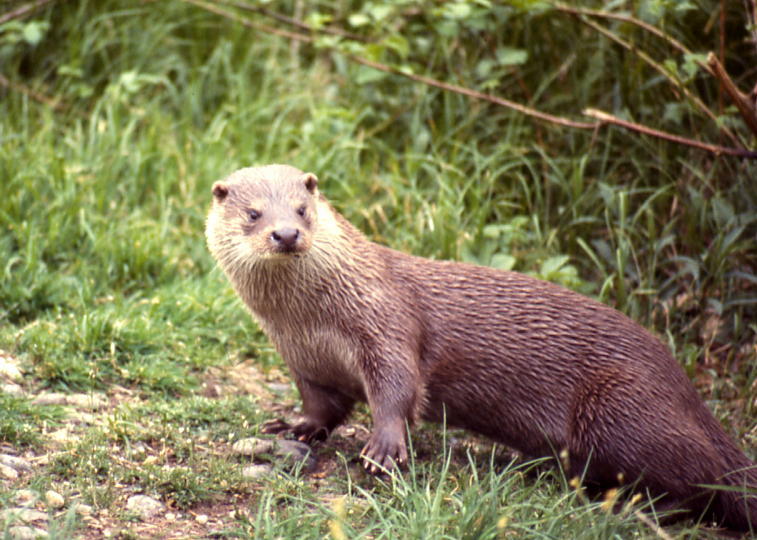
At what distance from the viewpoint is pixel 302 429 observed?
3.39m

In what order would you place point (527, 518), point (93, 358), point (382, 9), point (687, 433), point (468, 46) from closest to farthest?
point (527, 518), point (687, 433), point (93, 358), point (382, 9), point (468, 46)

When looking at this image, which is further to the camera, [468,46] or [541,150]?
[468,46]

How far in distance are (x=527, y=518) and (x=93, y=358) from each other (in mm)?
1793

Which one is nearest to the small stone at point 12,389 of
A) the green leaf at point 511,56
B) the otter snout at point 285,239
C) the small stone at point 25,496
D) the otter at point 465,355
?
the small stone at point 25,496

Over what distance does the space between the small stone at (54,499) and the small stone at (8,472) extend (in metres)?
0.14

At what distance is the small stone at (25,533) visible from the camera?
2.33 m

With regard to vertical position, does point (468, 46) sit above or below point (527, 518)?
above

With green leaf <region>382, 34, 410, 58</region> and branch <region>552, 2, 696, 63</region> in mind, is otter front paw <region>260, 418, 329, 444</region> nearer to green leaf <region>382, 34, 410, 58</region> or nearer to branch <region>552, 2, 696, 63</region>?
green leaf <region>382, 34, 410, 58</region>

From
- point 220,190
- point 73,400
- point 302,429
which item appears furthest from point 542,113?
point 73,400

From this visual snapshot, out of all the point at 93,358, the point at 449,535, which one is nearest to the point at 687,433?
the point at 449,535

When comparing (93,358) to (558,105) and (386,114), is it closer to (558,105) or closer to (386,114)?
(386,114)

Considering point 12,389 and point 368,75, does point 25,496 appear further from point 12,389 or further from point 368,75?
point 368,75

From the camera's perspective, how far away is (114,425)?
320 centimetres

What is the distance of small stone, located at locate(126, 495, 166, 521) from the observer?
8.95ft
